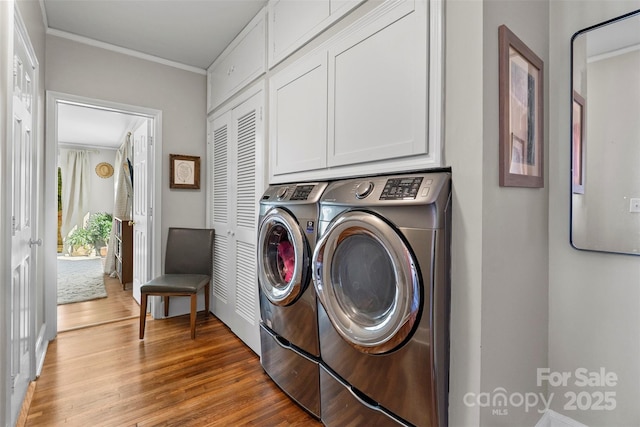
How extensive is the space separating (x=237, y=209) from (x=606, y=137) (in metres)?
2.39

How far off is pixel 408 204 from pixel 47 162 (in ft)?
9.75

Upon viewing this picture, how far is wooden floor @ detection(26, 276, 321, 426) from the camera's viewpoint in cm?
169

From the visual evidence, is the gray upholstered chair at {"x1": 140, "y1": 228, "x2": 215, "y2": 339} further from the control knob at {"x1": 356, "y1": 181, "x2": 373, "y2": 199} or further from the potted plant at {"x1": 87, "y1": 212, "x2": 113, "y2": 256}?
the potted plant at {"x1": 87, "y1": 212, "x2": 113, "y2": 256}

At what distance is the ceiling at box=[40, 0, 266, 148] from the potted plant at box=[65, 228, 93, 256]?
5.35m

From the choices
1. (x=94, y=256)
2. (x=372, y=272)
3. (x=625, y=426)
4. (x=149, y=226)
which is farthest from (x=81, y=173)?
(x=625, y=426)

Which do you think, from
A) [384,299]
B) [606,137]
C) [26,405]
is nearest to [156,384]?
[26,405]

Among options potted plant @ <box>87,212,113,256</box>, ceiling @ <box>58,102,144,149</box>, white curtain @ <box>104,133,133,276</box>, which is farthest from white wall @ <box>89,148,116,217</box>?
white curtain @ <box>104,133,133,276</box>

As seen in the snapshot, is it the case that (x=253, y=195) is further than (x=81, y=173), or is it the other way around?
(x=81, y=173)

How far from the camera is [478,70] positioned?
1106 mm

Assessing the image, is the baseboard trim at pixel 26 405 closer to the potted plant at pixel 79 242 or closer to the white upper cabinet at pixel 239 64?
the white upper cabinet at pixel 239 64

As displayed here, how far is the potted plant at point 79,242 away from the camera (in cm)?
670

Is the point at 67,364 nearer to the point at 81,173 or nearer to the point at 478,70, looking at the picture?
the point at 478,70

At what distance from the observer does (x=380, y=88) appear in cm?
141

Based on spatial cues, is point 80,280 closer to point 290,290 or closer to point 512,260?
point 290,290
